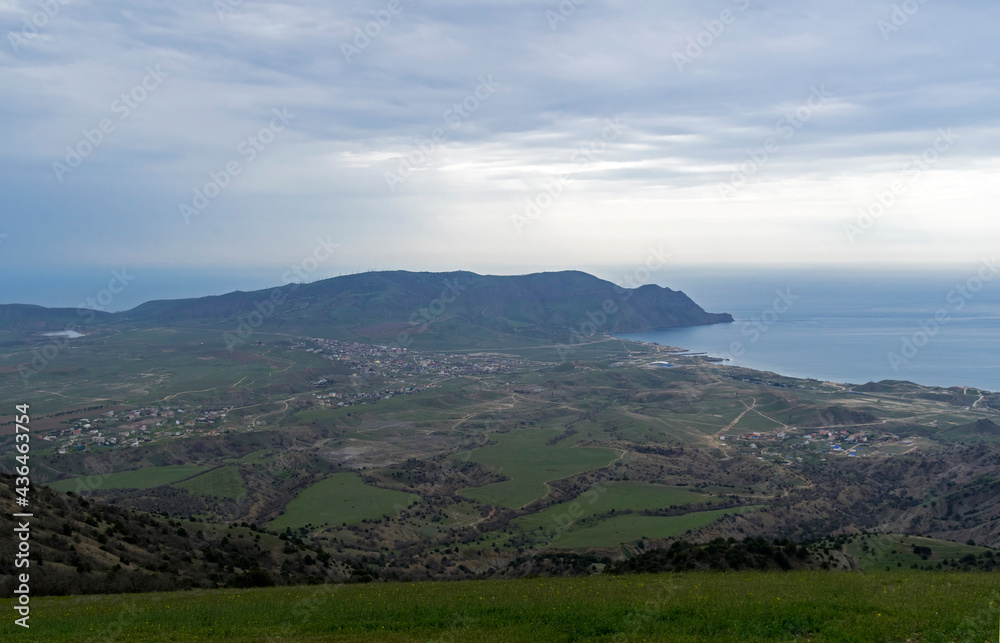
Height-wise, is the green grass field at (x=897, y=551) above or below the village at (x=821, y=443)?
above

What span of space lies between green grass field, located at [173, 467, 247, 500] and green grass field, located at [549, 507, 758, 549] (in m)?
39.2

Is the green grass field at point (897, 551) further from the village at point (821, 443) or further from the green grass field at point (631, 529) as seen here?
the village at point (821, 443)

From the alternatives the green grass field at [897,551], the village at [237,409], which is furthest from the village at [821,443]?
the village at [237,409]

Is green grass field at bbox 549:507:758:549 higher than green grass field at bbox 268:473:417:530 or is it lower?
higher

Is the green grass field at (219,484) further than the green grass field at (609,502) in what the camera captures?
Yes

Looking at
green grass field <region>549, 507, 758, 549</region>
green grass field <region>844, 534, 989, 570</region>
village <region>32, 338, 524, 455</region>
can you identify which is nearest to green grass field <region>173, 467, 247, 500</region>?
village <region>32, 338, 524, 455</region>

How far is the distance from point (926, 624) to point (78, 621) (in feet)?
74.3

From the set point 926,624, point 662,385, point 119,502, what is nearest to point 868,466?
point 662,385

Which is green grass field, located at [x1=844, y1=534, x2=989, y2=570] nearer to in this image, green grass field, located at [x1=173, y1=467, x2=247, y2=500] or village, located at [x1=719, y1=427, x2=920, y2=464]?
village, located at [x1=719, y1=427, x2=920, y2=464]

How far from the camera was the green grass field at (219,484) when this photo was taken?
71438 millimetres

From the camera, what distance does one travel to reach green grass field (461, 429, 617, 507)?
244 feet

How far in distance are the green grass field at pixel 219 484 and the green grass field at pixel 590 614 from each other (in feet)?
173

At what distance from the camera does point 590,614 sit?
16.6 m

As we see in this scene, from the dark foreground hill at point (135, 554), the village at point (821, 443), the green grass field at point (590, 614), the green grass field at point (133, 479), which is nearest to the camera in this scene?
the green grass field at point (590, 614)
